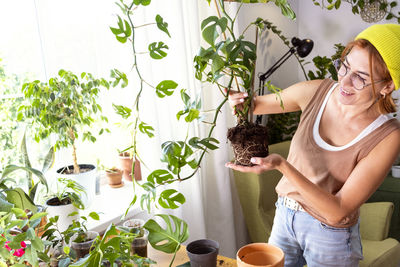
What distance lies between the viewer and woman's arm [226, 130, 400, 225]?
3.50ft

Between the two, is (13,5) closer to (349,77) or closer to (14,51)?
(14,51)

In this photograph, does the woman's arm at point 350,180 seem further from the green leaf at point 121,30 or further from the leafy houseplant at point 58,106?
the leafy houseplant at point 58,106

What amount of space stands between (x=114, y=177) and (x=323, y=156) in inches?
49.0

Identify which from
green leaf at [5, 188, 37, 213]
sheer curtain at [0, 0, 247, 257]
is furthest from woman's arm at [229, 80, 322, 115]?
green leaf at [5, 188, 37, 213]

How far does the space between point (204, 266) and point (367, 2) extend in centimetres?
265

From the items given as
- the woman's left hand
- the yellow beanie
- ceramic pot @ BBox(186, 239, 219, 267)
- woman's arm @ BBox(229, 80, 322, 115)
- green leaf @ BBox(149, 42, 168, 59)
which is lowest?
ceramic pot @ BBox(186, 239, 219, 267)

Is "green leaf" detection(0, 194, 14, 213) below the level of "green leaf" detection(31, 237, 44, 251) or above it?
above

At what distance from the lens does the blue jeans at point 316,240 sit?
3.94 feet

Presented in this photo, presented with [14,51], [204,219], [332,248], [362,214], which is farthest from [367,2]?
[14,51]

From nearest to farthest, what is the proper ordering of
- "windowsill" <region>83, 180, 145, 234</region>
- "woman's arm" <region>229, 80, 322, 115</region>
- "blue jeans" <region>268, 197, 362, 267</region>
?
"blue jeans" <region>268, 197, 362, 267</region> < "woman's arm" <region>229, 80, 322, 115</region> < "windowsill" <region>83, 180, 145, 234</region>

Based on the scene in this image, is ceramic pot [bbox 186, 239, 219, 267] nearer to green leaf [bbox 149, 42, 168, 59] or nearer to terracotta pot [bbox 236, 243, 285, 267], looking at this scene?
terracotta pot [bbox 236, 243, 285, 267]

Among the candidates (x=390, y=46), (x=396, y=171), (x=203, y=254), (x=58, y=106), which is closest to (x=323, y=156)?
(x=390, y=46)

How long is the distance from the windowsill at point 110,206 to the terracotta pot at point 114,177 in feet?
0.09

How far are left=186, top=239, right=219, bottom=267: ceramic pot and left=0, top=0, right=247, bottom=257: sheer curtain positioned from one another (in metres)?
0.63
